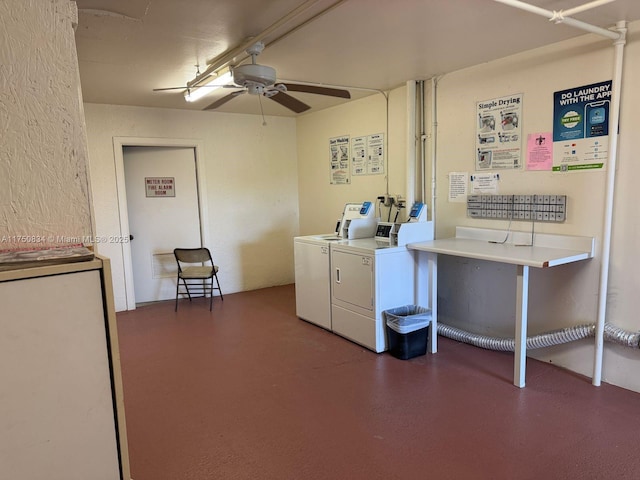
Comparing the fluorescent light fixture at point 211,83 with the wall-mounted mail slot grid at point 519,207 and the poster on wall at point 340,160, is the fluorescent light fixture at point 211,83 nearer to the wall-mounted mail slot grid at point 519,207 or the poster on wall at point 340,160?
the poster on wall at point 340,160

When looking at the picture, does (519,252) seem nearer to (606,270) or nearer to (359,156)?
(606,270)

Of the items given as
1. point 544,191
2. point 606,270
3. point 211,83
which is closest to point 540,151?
point 544,191

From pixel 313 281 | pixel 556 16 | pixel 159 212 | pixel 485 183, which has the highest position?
pixel 556 16

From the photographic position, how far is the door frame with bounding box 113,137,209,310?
191 inches

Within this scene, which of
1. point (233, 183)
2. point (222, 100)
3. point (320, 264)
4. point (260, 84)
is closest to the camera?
point (260, 84)

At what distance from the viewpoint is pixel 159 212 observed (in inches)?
210

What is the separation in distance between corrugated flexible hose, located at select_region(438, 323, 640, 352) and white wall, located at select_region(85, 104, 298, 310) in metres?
2.91

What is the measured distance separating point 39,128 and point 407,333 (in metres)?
2.89

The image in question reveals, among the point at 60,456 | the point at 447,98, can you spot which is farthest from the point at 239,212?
the point at 60,456

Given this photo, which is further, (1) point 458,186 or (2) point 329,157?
(2) point 329,157

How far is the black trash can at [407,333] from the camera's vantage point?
3.40 meters

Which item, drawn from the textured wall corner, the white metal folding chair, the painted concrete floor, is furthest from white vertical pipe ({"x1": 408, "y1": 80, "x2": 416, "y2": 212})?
the textured wall corner

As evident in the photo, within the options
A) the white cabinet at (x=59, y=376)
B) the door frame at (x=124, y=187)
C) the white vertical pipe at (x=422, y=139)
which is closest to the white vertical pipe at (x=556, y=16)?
the white vertical pipe at (x=422, y=139)

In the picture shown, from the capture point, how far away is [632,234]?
2773 mm
